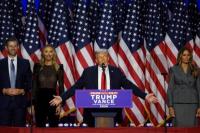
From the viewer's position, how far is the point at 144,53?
7.83 metres

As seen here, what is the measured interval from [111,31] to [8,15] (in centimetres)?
159

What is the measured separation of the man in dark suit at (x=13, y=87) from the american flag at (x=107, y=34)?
6.88ft

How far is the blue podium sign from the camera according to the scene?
438 centimetres

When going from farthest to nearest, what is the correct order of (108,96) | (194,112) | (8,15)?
1. (8,15)
2. (194,112)
3. (108,96)

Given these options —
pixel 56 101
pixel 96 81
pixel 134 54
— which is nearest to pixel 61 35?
pixel 134 54

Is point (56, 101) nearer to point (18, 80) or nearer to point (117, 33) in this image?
point (18, 80)

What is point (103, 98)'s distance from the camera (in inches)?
174

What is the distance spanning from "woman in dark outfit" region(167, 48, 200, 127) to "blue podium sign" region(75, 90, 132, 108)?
4.68 feet

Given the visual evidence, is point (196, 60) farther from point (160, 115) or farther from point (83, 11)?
point (83, 11)

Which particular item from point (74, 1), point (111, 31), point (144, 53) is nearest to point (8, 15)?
point (74, 1)

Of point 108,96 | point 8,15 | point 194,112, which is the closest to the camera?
point 108,96

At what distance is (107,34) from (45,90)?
7.32 ft

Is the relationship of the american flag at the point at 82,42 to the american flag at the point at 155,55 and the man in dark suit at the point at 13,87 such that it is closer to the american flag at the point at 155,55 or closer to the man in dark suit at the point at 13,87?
the american flag at the point at 155,55

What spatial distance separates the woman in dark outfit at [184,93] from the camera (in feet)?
18.8
